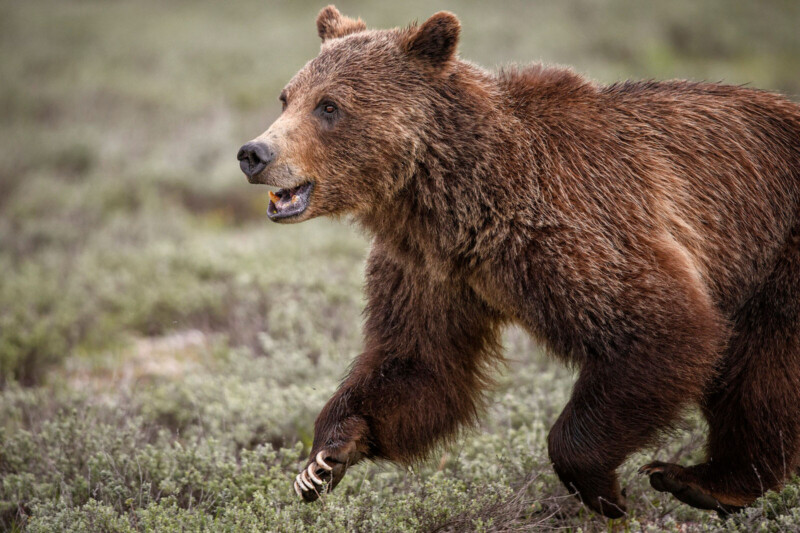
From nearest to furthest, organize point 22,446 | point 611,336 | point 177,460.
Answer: point 611,336
point 177,460
point 22,446

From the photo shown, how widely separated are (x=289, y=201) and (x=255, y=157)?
264mm

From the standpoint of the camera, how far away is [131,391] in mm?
5324

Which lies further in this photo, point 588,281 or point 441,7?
point 441,7

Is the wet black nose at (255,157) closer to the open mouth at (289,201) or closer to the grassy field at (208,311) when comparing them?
the open mouth at (289,201)

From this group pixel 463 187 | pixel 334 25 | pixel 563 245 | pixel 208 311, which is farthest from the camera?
pixel 208 311

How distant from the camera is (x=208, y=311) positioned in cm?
706

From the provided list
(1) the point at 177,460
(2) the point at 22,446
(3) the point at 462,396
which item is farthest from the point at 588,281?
(2) the point at 22,446

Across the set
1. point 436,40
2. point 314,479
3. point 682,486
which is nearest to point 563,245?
point 436,40

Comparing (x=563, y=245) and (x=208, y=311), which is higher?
(x=563, y=245)

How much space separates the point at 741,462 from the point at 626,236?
115 centimetres

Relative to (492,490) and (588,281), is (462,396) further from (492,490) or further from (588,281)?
(588,281)

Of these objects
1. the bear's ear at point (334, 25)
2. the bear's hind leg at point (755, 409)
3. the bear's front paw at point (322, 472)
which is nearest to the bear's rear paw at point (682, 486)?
the bear's hind leg at point (755, 409)

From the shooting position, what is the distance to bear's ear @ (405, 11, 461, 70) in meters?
3.35

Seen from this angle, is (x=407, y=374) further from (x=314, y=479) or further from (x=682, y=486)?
(x=682, y=486)
